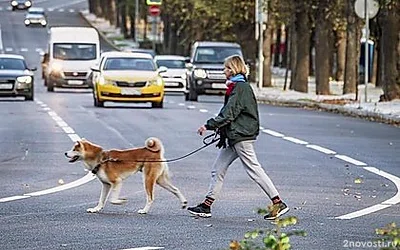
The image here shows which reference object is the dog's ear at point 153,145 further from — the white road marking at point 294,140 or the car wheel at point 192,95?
the car wheel at point 192,95

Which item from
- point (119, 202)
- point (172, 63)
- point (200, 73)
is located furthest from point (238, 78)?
point (172, 63)

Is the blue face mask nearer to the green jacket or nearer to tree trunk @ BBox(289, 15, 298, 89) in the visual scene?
the green jacket

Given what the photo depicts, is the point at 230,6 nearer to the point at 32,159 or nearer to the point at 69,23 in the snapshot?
the point at 32,159

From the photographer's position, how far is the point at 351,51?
44.3 m

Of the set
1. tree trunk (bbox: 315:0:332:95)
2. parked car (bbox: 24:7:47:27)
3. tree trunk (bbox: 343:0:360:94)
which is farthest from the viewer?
parked car (bbox: 24:7:47:27)

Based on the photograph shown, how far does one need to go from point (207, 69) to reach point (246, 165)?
29868 mm

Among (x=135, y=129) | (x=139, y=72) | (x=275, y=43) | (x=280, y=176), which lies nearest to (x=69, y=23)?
(x=275, y=43)

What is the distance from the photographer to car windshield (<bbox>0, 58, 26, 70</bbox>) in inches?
1672

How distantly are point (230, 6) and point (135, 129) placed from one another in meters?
30.2

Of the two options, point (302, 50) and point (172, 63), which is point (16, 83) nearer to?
point (302, 50)

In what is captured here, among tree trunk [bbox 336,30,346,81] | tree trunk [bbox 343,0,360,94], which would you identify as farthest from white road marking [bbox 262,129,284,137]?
tree trunk [bbox 336,30,346,81]

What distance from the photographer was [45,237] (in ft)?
37.4

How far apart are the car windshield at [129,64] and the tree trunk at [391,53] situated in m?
6.86

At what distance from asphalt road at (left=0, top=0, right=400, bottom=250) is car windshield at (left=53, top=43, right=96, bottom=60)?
18.3 metres
